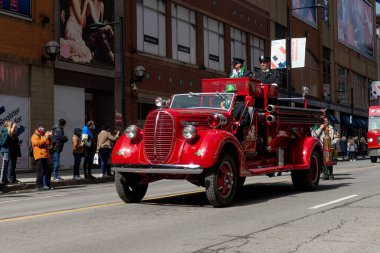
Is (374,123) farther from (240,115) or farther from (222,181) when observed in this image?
(222,181)

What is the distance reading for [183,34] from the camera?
31.6m

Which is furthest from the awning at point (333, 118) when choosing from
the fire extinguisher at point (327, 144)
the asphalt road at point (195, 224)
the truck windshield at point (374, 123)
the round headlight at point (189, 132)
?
the round headlight at point (189, 132)

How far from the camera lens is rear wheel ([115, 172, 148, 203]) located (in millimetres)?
10195

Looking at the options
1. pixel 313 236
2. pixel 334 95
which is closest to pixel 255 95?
pixel 313 236

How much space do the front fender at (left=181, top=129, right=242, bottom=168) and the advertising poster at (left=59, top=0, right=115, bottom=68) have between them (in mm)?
13785

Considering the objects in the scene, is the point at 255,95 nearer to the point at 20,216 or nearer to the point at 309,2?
the point at 20,216

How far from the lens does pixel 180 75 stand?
3102cm

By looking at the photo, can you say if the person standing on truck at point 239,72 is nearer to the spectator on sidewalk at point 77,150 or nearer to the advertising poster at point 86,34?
the spectator on sidewalk at point 77,150

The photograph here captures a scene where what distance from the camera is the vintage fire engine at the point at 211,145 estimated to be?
936cm

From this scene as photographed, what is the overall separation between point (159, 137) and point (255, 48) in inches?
1232

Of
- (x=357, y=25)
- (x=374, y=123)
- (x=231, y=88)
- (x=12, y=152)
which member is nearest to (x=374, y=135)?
(x=374, y=123)

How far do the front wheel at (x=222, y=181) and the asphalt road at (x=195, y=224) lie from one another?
20 cm

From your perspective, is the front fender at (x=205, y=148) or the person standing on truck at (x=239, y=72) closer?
the front fender at (x=205, y=148)

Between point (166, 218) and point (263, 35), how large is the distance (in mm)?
33671
